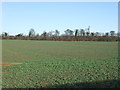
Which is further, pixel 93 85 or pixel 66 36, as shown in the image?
pixel 66 36

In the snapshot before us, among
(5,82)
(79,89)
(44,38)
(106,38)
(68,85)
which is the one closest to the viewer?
(79,89)

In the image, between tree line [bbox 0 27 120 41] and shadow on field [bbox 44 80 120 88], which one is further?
tree line [bbox 0 27 120 41]

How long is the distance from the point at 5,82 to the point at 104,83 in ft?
16.2

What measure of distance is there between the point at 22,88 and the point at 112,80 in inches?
183

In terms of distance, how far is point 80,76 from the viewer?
35.4ft

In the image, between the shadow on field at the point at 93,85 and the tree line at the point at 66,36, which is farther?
the tree line at the point at 66,36

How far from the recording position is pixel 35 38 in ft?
294

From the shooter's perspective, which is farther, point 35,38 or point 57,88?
point 35,38

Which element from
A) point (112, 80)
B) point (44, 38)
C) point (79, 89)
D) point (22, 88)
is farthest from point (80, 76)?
point (44, 38)

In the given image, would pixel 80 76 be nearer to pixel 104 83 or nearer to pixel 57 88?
Result: pixel 104 83

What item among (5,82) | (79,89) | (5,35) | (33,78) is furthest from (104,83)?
(5,35)

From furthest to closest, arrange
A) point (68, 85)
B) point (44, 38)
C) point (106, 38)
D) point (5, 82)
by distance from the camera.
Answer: point (44, 38), point (106, 38), point (5, 82), point (68, 85)

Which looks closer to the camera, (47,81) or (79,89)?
(79,89)

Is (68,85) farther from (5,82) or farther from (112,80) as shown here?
(5,82)
